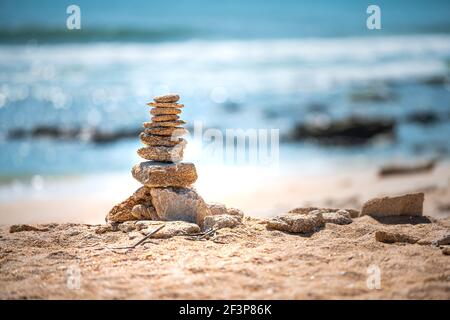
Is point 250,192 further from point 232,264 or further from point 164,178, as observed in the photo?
point 232,264

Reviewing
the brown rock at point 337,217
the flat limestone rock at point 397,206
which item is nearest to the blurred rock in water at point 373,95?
the flat limestone rock at point 397,206

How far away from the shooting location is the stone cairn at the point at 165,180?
24.7ft

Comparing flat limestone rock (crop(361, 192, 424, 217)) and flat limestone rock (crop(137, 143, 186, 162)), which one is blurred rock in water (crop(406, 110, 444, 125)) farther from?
flat limestone rock (crop(137, 143, 186, 162))

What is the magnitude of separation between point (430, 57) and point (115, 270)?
32.0 meters

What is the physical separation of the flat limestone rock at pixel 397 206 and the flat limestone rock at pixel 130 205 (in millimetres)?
2663

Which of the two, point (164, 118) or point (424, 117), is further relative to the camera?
point (424, 117)

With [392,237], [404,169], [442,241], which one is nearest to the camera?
[442,241]

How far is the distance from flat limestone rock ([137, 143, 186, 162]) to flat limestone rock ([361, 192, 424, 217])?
238cm

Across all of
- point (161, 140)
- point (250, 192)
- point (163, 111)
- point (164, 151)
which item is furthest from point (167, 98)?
point (250, 192)

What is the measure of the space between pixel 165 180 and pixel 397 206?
2802mm

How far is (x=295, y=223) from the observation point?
7.23 meters

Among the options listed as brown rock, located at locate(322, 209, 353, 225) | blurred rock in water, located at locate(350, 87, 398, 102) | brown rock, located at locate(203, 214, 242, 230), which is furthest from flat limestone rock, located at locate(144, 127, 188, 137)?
blurred rock in water, located at locate(350, 87, 398, 102)

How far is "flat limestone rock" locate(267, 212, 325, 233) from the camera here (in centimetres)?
724
